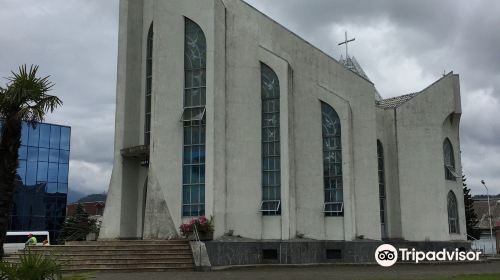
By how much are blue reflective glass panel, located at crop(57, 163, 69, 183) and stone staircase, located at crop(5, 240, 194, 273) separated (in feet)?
116

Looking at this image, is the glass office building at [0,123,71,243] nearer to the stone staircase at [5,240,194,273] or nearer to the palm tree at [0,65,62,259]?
the stone staircase at [5,240,194,273]

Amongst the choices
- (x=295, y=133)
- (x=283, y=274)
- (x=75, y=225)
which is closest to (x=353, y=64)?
(x=295, y=133)

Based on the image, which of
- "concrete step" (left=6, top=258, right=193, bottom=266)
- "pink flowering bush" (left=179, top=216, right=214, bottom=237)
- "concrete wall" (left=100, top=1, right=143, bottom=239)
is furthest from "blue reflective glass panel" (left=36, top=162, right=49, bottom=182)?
"concrete step" (left=6, top=258, right=193, bottom=266)

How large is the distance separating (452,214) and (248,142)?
1579 cm

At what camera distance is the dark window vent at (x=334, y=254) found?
2736 centimetres

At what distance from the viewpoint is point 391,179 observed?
3422 cm

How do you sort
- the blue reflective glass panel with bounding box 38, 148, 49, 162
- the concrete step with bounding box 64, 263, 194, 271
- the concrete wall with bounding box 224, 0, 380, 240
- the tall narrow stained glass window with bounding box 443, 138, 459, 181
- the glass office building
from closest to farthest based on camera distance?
the concrete step with bounding box 64, 263, 194, 271, the concrete wall with bounding box 224, 0, 380, 240, the tall narrow stained glass window with bounding box 443, 138, 459, 181, the glass office building, the blue reflective glass panel with bounding box 38, 148, 49, 162

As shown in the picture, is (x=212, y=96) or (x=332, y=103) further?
(x=332, y=103)

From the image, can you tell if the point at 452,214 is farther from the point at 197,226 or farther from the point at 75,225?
the point at 75,225

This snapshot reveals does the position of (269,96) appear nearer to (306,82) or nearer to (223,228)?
(306,82)

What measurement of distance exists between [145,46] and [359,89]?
12.0m

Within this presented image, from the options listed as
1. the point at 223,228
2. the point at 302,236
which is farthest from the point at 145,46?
the point at 302,236

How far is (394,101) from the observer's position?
37.4 meters

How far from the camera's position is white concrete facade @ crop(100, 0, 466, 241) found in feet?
85.5
